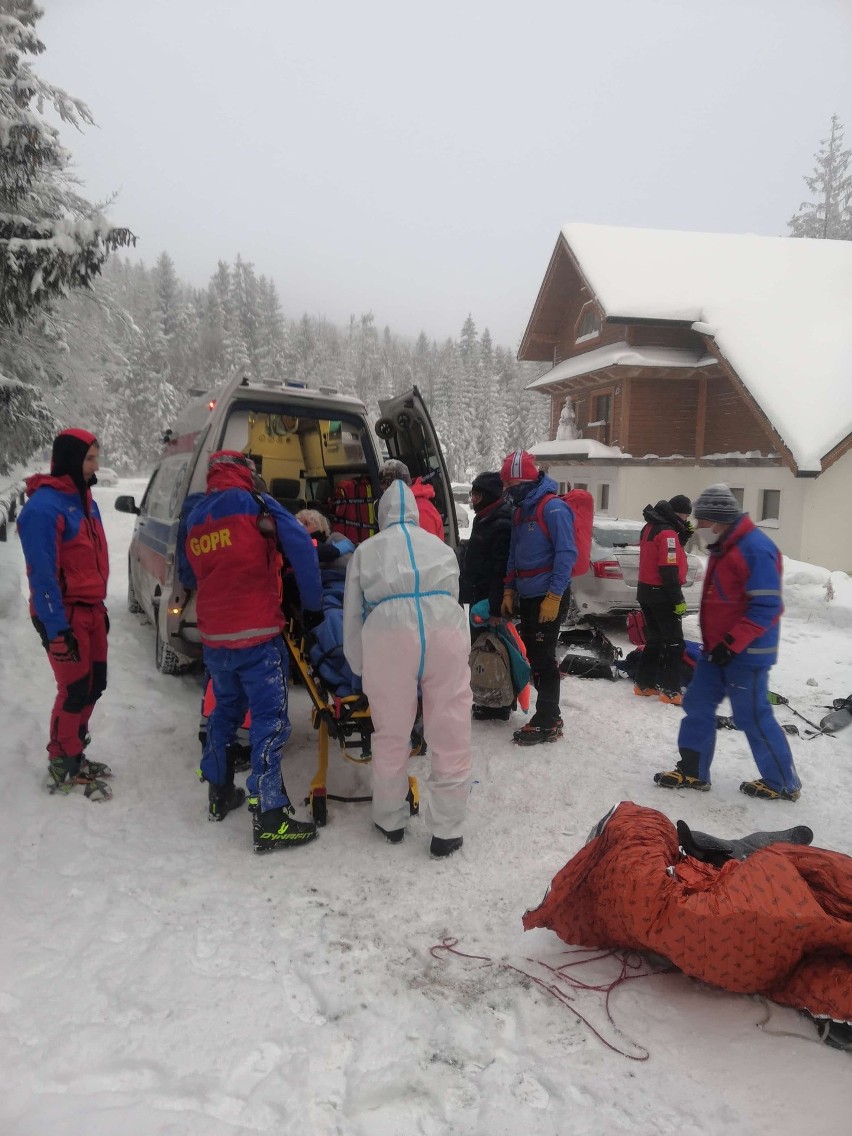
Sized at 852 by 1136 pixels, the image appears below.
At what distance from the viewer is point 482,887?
320 centimetres

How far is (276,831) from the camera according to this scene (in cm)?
348

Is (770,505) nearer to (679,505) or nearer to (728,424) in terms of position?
(728,424)

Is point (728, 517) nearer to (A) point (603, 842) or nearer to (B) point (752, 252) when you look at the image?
(A) point (603, 842)

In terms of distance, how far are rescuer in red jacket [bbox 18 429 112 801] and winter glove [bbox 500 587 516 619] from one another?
9.54 feet

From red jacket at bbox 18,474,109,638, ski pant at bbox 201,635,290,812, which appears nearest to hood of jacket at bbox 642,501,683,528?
ski pant at bbox 201,635,290,812

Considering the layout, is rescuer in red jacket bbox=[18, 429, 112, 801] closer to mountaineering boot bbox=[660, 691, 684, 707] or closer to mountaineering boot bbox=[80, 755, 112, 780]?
mountaineering boot bbox=[80, 755, 112, 780]

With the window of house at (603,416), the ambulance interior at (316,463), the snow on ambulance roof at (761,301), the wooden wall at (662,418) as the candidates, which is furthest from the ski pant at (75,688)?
the window of house at (603,416)

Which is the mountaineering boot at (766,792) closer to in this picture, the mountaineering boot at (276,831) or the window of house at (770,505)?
the mountaineering boot at (276,831)

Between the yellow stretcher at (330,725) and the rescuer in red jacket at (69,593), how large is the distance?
1.17m

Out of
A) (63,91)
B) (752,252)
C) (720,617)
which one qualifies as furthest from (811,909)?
(752,252)

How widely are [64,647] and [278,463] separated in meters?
4.28

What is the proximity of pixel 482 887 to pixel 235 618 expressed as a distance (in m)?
1.82

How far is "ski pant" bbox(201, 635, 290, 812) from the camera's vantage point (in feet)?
11.5

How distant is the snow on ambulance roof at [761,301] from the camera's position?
15.9 m
